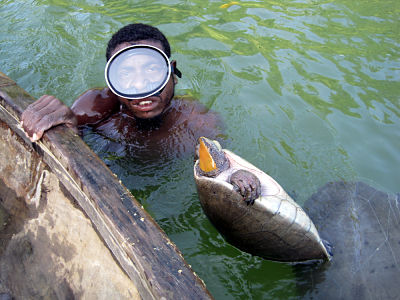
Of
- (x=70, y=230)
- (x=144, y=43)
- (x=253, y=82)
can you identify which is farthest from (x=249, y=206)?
(x=253, y=82)

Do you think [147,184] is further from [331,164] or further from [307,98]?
[307,98]

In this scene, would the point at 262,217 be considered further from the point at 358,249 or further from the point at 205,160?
the point at 358,249

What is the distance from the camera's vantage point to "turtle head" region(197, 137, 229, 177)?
2168 millimetres

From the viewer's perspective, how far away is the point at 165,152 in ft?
11.7

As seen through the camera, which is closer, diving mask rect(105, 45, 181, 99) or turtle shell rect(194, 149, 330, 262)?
turtle shell rect(194, 149, 330, 262)

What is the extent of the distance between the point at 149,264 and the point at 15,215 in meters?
1.77

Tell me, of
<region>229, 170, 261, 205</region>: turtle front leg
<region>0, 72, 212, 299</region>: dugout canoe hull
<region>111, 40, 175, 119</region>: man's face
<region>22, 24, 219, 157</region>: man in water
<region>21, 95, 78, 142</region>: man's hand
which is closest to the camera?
<region>0, 72, 212, 299</region>: dugout canoe hull

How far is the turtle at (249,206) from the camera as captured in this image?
2139mm

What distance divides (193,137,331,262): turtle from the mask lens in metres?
0.92

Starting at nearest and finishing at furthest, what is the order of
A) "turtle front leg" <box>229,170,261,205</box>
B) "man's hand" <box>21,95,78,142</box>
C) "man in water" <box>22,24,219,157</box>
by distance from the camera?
"turtle front leg" <box>229,170,261,205</box> → "man's hand" <box>21,95,78,142</box> → "man in water" <box>22,24,219,157</box>

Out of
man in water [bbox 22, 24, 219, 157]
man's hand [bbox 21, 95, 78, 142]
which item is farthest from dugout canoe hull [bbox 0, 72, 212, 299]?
man in water [bbox 22, 24, 219, 157]

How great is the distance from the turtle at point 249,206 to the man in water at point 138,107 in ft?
3.27

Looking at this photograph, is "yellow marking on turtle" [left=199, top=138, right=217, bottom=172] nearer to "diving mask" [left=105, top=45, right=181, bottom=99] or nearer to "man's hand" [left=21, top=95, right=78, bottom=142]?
"diving mask" [left=105, top=45, right=181, bottom=99]

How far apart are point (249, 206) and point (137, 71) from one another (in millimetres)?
1505
